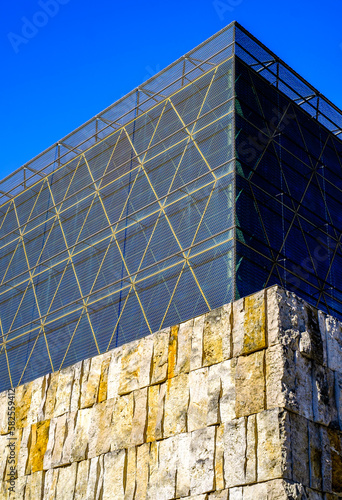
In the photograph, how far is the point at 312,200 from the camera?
1831cm

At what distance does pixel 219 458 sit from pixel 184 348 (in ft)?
7.49

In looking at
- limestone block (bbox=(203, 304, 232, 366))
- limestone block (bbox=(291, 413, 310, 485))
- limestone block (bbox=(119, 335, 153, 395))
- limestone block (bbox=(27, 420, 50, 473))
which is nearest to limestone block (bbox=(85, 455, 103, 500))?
limestone block (bbox=(119, 335, 153, 395))

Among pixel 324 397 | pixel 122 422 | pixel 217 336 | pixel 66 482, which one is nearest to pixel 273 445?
pixel 324 397

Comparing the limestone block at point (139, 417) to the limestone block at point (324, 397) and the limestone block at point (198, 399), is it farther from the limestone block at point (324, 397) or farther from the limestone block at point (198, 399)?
the limestone block at point (324, 397)

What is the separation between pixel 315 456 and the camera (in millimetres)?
10648

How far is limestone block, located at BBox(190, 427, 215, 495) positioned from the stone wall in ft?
0.05

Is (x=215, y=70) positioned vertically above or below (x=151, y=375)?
above

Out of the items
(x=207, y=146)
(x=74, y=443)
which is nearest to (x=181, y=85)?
(x=207, y=146)

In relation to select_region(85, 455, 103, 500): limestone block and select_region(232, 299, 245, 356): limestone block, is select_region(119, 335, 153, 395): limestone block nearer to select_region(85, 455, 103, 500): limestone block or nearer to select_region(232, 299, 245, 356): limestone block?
select_region(85, 455, 103, 500): limestone block

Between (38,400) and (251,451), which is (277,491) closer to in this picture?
(251,451)

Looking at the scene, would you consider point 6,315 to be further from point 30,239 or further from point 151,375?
point 151,375

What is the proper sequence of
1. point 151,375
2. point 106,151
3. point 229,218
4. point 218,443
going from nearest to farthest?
point 218,443, point 151,375, point 229,218, point 106,151

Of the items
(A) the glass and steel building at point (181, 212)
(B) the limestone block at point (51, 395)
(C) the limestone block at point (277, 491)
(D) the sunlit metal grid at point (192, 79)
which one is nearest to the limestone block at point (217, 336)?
(C) the limestone block at point (277, 491)

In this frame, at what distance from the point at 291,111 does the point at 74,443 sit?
34.8 feet
